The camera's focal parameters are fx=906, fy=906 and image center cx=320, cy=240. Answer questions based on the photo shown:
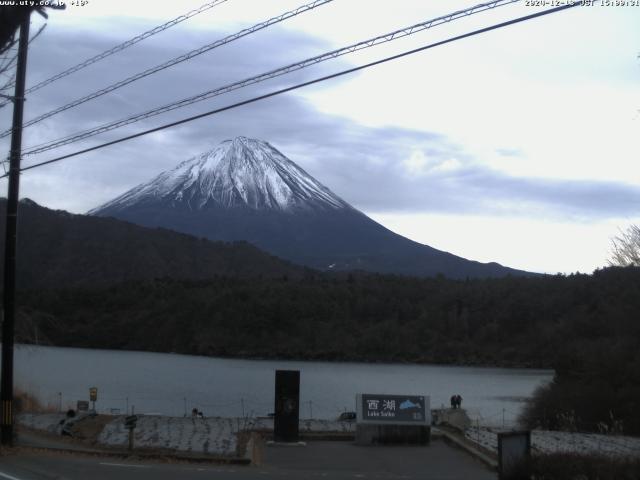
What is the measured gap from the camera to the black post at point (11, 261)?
2044cm

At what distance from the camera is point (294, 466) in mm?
18891

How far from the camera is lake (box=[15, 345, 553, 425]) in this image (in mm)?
49281

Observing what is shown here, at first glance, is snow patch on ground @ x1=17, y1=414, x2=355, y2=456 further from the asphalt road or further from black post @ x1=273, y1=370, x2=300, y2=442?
the asphalt road

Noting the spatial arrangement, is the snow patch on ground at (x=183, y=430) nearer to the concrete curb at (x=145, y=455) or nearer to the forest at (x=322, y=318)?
the concrete curb at (x=145, y=455)

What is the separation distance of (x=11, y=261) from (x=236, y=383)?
51.3 m

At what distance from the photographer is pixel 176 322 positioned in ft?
407

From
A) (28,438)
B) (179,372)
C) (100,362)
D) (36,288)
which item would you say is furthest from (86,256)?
(28,438)

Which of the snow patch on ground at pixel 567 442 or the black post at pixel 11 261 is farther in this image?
the black post at pixel 11 261

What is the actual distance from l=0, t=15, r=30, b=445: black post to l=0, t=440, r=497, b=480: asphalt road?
1.32 metres

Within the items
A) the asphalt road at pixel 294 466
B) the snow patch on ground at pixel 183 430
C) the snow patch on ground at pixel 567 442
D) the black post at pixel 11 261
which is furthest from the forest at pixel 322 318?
the black post at pixel 11 261

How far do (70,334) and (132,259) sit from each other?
42188 mm

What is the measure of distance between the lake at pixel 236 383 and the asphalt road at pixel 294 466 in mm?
16344

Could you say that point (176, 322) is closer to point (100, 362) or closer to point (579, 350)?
point (100, 362)

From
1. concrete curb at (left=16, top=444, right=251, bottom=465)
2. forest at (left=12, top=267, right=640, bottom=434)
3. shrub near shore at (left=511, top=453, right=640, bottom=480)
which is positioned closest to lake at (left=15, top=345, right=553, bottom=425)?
forest at (left=12, top=267, right=640, bottom=434)
